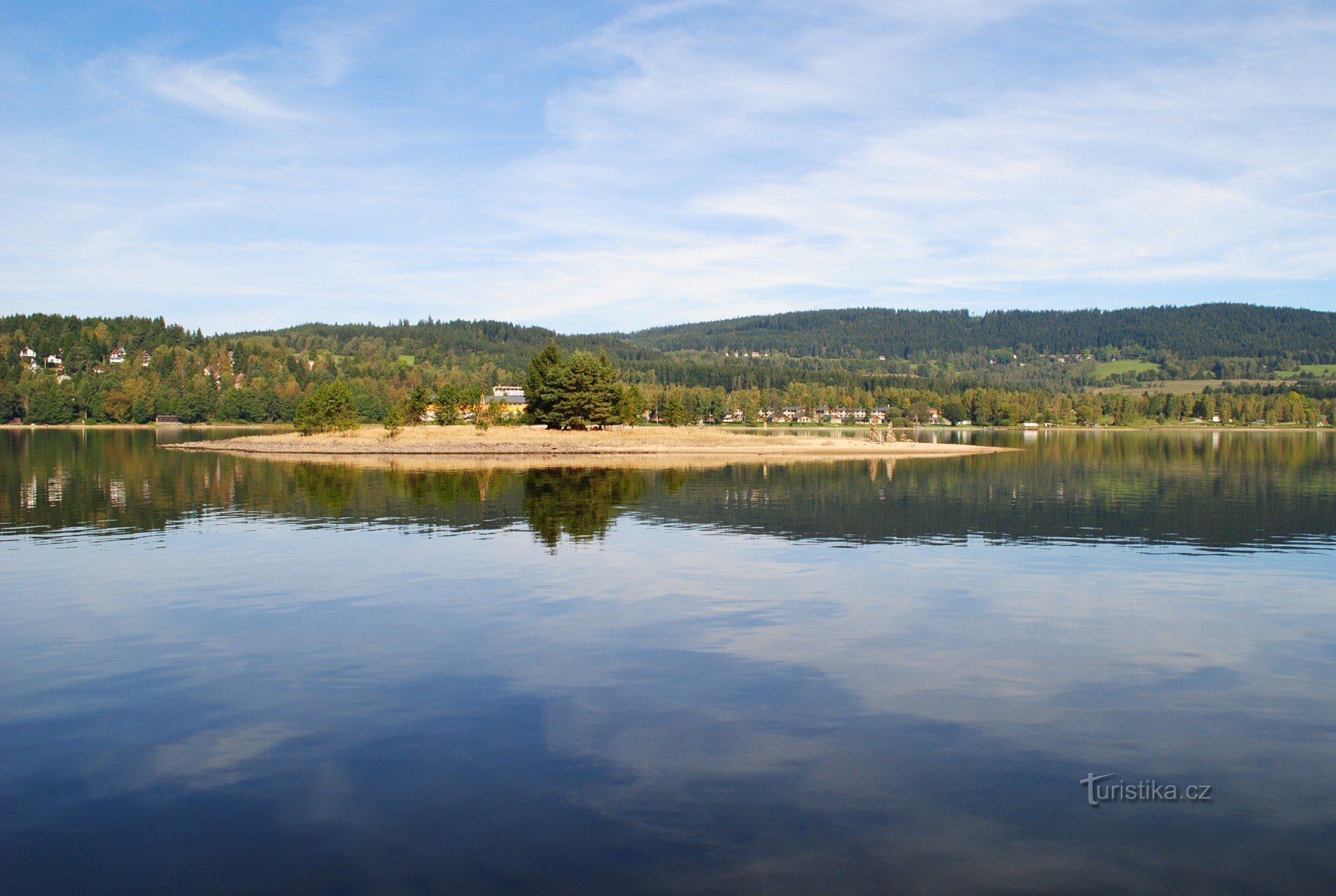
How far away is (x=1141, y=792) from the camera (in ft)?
35.1

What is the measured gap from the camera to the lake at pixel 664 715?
916 centimetres

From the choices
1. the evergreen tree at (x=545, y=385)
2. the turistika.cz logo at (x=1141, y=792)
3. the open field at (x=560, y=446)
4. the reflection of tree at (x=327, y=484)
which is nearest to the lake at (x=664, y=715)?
the turistika.cz logo at (x=1141, y=792)

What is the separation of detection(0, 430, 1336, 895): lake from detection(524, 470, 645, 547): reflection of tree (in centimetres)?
244

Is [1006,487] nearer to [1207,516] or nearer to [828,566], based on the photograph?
[1207,516]

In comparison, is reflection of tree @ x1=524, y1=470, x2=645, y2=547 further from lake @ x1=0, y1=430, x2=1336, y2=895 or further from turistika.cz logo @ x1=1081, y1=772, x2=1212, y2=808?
turistika.cz logo @ x1=1081, y1=772, x2=1212, y2=808

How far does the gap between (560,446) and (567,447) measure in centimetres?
108

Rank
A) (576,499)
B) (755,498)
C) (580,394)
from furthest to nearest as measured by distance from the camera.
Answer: (580,394)
(755,498)
(576,499)

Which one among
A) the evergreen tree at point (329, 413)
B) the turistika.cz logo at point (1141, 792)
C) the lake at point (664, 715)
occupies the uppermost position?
the evergreen tree at point (329, 413)

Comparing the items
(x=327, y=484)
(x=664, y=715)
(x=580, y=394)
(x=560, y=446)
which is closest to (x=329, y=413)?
(x=580, y=394)

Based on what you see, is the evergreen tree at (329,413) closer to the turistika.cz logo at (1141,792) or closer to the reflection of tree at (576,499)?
the reflection of tree at (576,499)

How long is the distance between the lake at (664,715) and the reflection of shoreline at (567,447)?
176 feet

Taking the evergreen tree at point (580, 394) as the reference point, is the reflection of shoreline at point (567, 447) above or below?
below

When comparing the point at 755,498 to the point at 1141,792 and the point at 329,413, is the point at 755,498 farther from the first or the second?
the point at 329,413

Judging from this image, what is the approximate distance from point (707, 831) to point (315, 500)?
126 ft
